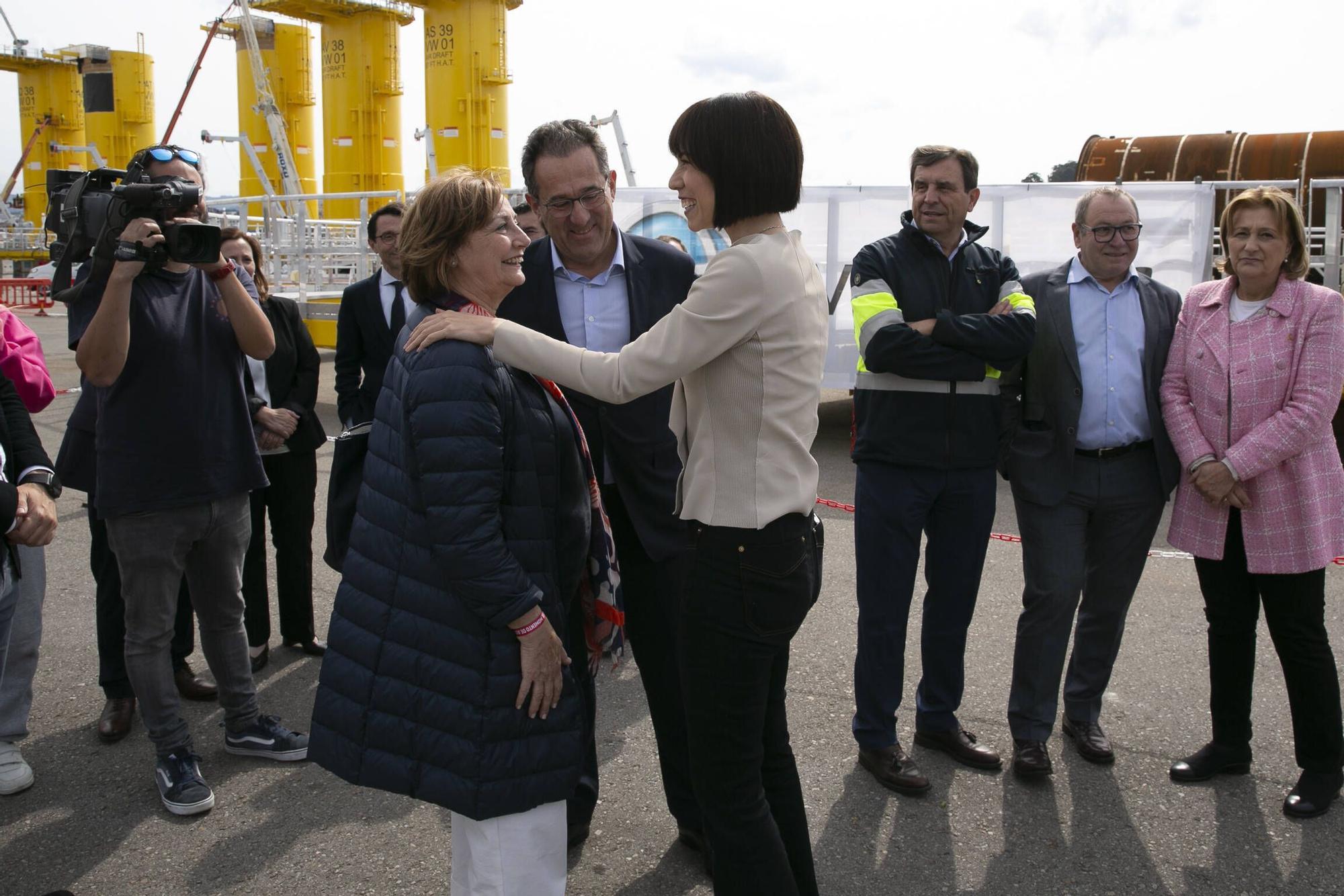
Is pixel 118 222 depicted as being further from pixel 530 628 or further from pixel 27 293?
pixel 27 293

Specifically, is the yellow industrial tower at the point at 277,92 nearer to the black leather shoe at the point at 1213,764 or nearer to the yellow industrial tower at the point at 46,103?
the yellow industrial tower at the point at 46,103

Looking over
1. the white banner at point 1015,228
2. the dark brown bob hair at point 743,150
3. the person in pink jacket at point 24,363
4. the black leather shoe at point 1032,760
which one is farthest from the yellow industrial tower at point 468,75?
the dark brown bob hair at point 743,150

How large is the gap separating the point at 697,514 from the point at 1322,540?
2354 millimetres

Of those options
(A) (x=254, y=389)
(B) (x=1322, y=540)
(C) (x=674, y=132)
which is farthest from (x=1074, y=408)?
(A) (x=254, y=389)

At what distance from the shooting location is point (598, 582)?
8.23ft

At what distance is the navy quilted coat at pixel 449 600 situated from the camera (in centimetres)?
204

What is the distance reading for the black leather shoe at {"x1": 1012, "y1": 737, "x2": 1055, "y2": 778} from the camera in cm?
352

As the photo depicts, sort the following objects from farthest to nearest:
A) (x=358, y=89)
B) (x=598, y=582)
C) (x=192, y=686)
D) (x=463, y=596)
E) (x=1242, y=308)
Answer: (x=358, y=89)
(x=192, y=686)
(x=1242, y=308)
(x=598, y=582)
(x=463, y=596)

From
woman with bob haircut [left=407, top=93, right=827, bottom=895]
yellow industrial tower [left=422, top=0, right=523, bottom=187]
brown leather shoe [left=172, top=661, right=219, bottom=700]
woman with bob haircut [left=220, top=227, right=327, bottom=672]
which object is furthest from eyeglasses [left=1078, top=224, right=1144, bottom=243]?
yellow industrial tower [left=422, top=0, right=523, bottom=187]

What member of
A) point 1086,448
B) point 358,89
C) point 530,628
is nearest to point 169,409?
point 530,628

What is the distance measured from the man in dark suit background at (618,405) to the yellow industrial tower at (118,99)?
180ft

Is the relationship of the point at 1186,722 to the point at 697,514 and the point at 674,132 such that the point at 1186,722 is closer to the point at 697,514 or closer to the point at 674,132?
the point at 697,514

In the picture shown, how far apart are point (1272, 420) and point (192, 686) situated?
4.28 meters

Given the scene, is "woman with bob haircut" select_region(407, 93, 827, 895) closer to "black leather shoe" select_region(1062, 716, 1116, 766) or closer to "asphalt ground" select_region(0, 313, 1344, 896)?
"asphalt ground" select_region(0, 313, 1344, 896)
